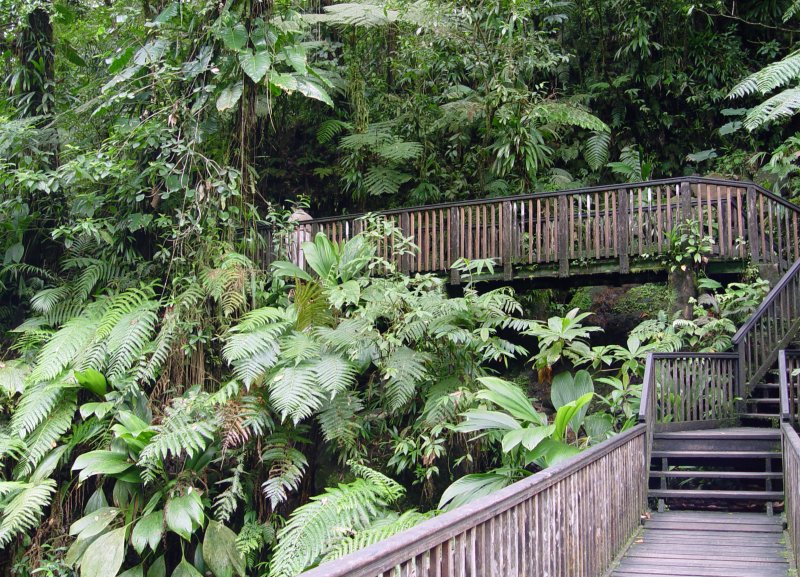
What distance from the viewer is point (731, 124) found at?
13.7 m

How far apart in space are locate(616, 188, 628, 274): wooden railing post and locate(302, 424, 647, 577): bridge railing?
145 inches

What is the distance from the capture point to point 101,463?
614 centimetres

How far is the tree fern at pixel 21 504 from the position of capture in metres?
6.11

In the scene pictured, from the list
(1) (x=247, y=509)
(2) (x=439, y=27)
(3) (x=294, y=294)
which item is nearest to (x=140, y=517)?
(1) (x=247, y=509)

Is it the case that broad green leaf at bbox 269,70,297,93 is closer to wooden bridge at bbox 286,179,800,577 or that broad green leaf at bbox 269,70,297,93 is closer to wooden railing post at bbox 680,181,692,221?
wooden bridge at bbox 286,179,800,577

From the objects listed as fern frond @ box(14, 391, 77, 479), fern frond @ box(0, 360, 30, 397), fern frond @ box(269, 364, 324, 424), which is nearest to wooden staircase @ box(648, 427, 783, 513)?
fern frond @ box(269, 364, 324, 424)

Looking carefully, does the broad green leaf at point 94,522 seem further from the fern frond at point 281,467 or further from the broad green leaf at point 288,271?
the broad green leaf at point 288,271

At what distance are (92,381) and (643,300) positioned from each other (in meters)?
7.99

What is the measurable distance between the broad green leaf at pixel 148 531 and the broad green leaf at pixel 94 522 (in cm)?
37

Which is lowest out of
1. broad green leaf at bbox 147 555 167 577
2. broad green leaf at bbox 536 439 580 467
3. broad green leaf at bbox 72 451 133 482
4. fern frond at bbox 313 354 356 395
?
→ broad green leaf at bbox 147 555 167 577

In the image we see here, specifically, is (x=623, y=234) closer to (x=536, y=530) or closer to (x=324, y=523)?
(x=324, y=523)

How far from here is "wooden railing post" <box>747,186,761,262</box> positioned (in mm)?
8754

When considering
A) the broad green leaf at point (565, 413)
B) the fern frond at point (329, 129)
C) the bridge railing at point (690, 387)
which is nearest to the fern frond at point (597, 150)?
the fern frond at point (329, 129)

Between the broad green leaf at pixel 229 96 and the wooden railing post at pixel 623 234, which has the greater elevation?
the broad green leaf at pixel 229 96
